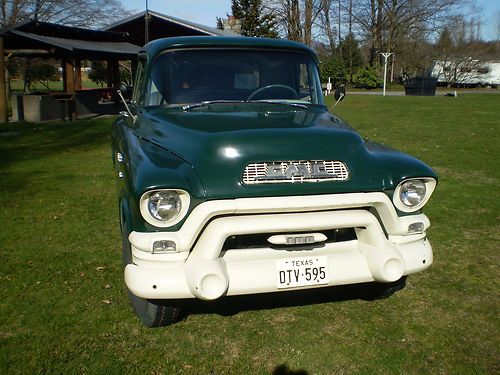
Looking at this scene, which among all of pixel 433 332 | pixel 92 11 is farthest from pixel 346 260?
pixel 92 11

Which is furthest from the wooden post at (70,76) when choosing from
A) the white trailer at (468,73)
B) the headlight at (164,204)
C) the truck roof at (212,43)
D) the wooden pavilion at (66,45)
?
the white trailer at (468,73)

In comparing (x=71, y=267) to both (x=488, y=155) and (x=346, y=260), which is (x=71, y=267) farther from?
(x=488, y=155)

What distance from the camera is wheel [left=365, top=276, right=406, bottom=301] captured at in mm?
3758

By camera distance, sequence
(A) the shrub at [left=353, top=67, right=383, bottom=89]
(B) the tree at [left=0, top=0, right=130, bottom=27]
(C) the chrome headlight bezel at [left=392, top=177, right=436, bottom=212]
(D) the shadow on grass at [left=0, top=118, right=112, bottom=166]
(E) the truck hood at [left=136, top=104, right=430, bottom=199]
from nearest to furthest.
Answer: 1. (E) the truck hood at [left=136, top=104, right=430, bottom=199]
2. (C) the chrome headlight bezel at [left=392, top=177, right=436, bottom=212]
3. (D) the shadow on grass at [left=0, top=118, right=112, bottom=166]
4. (B) the tree at [left=0, top=0, right=130, bottom=27]
5. (A) the shrub at [left=353, top=67, right=383, bottom=89]

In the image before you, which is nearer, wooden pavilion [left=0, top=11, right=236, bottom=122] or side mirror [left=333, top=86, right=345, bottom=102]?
side mirror [left=333, top=86, right=345, bottom=102]

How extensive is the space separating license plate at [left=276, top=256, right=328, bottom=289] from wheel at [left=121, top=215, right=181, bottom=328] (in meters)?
0.76

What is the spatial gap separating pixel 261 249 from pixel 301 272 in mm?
278

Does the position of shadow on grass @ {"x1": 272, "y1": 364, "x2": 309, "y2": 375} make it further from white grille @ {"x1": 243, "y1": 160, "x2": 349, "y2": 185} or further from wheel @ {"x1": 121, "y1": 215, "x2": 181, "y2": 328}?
white grille @ {"x1": 243, "y1": 160, "x2": 349, "y2": 185}

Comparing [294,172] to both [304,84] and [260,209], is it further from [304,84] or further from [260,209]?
[304,84]

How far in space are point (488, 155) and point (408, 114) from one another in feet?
29.9

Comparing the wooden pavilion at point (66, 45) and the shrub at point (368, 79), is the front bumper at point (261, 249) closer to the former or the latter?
the wooden pavilion at point (66, 45)

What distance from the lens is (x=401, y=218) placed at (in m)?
3.30

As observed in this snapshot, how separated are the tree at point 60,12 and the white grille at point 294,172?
34.2 m

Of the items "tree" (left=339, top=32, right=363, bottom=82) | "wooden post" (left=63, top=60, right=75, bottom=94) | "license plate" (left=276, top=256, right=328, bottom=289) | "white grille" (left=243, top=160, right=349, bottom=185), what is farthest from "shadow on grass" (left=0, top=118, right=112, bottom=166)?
"tree" (left=339, top=32, right=363, bottom=82)
